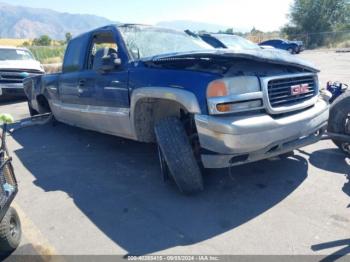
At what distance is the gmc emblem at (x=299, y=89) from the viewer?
3635mm

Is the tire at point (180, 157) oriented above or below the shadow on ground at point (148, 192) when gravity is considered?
above

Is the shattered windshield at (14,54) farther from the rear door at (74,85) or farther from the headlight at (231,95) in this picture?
the headlight at (231,95)

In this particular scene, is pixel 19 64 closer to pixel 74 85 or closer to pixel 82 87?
pixel 74 85

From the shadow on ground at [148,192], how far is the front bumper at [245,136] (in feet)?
1.48

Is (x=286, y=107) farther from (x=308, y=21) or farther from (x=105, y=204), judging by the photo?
(x=308, y=21)

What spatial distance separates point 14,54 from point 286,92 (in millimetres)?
10831

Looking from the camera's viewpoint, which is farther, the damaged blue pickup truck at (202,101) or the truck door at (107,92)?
the truck door at (107,92)

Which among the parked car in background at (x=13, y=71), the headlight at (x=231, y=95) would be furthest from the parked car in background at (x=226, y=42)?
the headlight at (x=231, y=95)

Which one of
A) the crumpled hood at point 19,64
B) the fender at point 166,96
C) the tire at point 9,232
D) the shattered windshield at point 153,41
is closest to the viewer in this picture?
the tire at point 9,232

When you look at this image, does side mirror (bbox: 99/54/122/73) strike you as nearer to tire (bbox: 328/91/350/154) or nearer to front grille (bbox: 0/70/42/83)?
tire (bbox: 328/91/350/154)

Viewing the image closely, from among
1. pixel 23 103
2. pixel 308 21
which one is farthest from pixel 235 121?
pixel 308 21

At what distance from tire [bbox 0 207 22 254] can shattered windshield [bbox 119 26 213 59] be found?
2.25 metres

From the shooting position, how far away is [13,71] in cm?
1074

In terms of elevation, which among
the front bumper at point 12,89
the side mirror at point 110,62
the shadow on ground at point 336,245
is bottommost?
the front bumper at point 12,89
